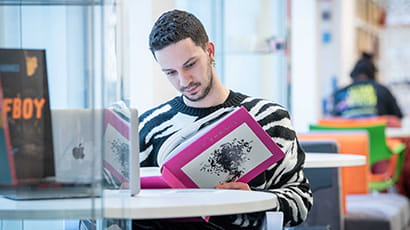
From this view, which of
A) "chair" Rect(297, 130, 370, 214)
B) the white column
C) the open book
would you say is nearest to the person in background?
the white column

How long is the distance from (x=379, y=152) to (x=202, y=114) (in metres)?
3.76

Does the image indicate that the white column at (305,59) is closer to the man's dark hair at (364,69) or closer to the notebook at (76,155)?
the man's dark hair at (364,69)

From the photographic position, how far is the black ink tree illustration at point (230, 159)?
6.84 feet

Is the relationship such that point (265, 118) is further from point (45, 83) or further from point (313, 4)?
point (313, 4)

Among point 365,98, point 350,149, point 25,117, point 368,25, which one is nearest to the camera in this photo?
point 25,117

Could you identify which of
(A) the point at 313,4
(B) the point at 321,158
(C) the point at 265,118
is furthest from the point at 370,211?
(A) the point at 313,4

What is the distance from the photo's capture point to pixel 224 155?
6.87ft

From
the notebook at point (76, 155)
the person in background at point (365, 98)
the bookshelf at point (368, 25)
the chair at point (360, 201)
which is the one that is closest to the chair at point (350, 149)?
the chair at point (360, 201)

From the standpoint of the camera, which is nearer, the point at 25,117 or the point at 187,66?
the point at 25,117

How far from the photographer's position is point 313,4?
27.3 ft

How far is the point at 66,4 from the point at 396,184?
19.1 ft

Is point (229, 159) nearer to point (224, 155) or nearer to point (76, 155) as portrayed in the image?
point (224, 155)

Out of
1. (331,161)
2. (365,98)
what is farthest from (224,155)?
(365,98)

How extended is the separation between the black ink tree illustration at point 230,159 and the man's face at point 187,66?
0.23 metres
